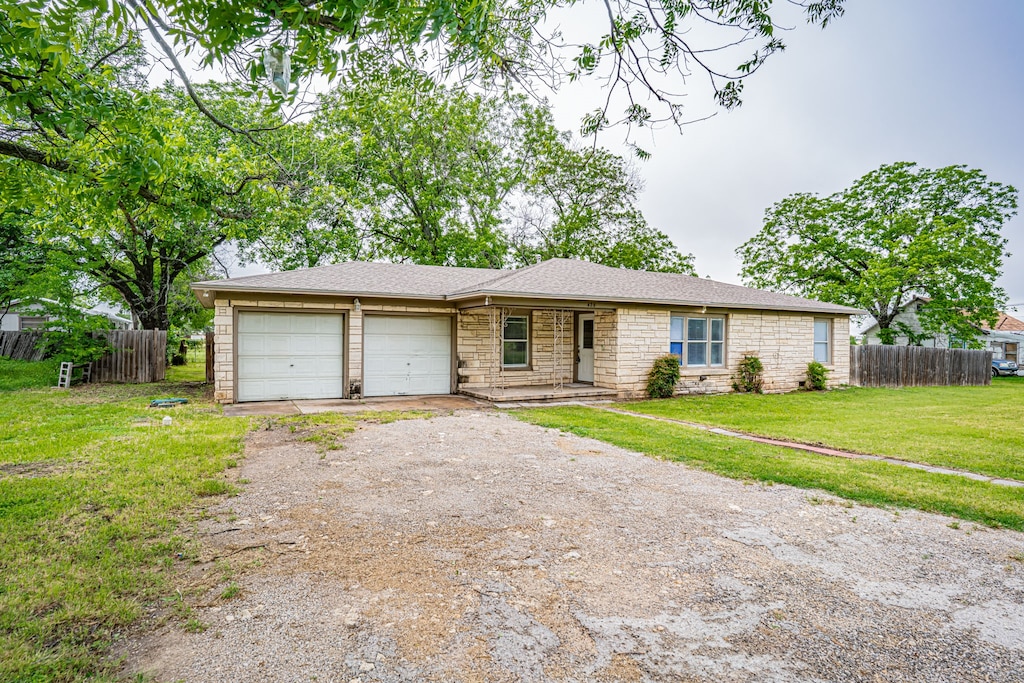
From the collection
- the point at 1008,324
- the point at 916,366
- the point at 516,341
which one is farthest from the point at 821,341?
the point at 1008,324

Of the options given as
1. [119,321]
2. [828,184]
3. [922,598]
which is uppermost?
[828,184]

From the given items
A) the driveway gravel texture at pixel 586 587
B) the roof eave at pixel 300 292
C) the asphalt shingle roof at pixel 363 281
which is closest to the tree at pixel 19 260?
the roof eave at pixel 300 292

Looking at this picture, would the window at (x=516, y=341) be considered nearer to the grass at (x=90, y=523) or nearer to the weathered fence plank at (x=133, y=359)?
the grass at (x=90, y=523)

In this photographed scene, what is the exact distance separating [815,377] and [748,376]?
2840 millimetres

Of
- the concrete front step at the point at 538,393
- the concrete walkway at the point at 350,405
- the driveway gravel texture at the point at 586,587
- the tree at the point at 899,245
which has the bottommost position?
the driveway gravel texture at the point at 586,587

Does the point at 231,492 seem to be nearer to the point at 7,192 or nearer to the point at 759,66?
the point at 7,192

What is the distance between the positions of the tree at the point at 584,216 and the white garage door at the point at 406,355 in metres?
12.6

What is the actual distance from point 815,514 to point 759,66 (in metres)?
3.70

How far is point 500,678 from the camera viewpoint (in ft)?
7.59

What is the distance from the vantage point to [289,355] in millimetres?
11844

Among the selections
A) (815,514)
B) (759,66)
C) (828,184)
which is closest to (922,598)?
(815,514)

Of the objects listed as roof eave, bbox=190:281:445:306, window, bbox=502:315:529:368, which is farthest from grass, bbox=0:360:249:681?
window, bbox=502:315:529:368

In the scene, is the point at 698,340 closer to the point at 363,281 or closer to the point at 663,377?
the point at 663,377

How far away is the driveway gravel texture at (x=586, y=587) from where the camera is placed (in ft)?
7.97
